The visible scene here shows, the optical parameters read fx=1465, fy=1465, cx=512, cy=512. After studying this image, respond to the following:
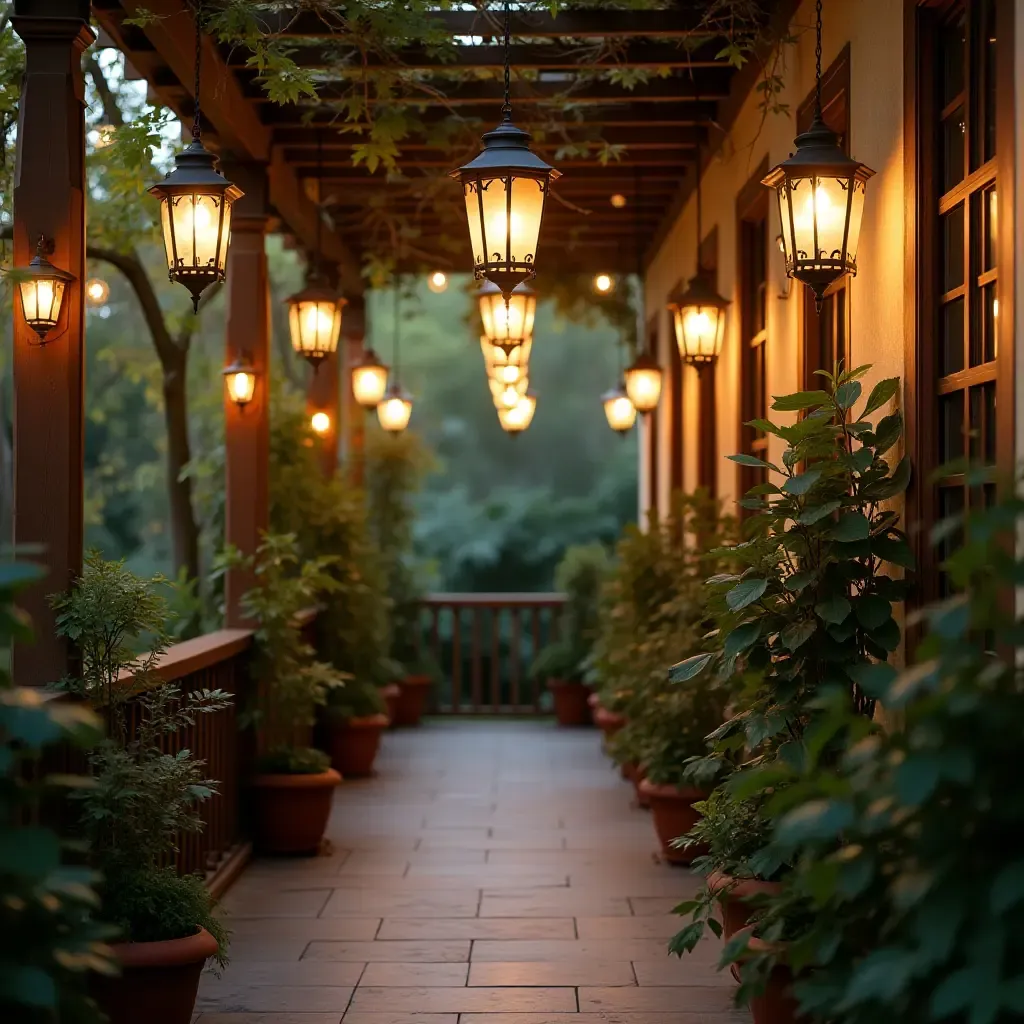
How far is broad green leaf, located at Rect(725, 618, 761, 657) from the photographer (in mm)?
3830

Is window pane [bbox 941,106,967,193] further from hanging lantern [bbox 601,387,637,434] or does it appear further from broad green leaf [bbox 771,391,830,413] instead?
hanging lantern [bbox 601,387,637,434]

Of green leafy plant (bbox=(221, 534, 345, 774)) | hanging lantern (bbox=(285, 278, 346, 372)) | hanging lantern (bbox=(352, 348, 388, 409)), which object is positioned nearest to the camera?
green leafy plant (bbox=(221, 534, 345, 774))

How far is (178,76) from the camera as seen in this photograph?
17.8ft

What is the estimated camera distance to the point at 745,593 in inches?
150

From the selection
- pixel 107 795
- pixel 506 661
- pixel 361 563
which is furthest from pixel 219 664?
pixel 506 661

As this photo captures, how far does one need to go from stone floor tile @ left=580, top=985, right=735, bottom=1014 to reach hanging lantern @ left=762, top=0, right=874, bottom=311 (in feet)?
7.06

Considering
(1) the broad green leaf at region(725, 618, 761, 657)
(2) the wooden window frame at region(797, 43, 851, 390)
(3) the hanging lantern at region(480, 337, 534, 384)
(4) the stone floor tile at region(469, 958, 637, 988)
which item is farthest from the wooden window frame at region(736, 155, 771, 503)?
(1) the broad green leaf at region(725, 618, 761, 657)

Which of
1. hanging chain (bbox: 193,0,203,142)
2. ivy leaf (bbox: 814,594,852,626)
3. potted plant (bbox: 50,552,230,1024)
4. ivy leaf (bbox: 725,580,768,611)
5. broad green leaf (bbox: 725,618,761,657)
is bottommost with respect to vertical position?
potted plant (bbox: 50,552,230,1024)

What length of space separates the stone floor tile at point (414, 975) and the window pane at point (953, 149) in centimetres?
280

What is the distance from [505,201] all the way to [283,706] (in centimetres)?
337

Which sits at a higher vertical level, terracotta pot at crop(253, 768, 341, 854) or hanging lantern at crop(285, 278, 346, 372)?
hanging lantern at crop(285, 278, 346, 372)

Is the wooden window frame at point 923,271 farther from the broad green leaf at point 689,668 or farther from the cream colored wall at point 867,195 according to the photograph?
the broad green leaf at point 689,668

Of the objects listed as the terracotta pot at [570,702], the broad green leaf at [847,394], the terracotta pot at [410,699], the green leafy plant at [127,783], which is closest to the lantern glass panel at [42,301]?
the green leafy plant at [127,783]

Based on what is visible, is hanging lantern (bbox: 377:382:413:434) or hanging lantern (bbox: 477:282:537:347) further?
hanging lantern (bbox: 377:382:413:434)
